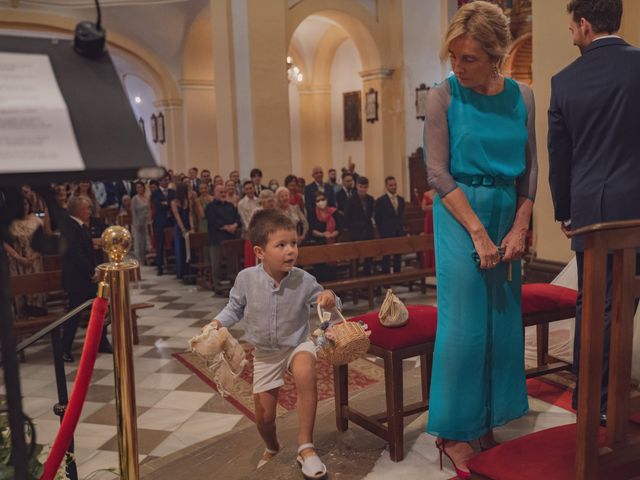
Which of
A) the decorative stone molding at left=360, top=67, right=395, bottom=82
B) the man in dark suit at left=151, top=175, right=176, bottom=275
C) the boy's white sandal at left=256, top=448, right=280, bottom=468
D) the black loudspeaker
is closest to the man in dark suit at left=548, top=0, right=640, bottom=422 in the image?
the boy's white sandal at left=256, top=448, right=280, bottom=468

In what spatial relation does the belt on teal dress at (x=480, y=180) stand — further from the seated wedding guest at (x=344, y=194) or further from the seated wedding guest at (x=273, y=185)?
the seated wedding guest at (x=273, y=185)

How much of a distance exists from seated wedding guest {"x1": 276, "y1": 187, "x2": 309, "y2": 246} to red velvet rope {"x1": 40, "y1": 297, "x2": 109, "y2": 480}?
616cm

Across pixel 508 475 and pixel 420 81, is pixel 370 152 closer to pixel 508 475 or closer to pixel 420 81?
pixel 420 81

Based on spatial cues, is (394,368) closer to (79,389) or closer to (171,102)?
(79,389)

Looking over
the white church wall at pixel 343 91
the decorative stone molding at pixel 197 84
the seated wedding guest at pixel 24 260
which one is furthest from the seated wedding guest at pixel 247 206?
the white church wall at pixel 343 91

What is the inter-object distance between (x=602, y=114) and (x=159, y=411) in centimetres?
347

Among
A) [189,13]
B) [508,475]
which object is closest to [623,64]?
[508,475]

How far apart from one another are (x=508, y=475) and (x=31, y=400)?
4199 mm

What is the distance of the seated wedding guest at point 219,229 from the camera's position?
30.4 ft

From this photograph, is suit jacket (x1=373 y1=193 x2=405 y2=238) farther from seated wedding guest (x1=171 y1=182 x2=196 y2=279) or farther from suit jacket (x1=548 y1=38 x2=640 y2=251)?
suit jacket (x1=548 y1=38 x2=640 y2=251)

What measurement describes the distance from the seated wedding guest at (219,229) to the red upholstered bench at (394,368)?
20.4 ft

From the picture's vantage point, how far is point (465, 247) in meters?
2.46

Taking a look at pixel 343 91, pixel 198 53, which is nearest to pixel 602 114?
pixel 198 53

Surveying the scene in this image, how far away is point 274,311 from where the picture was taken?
2.88m
